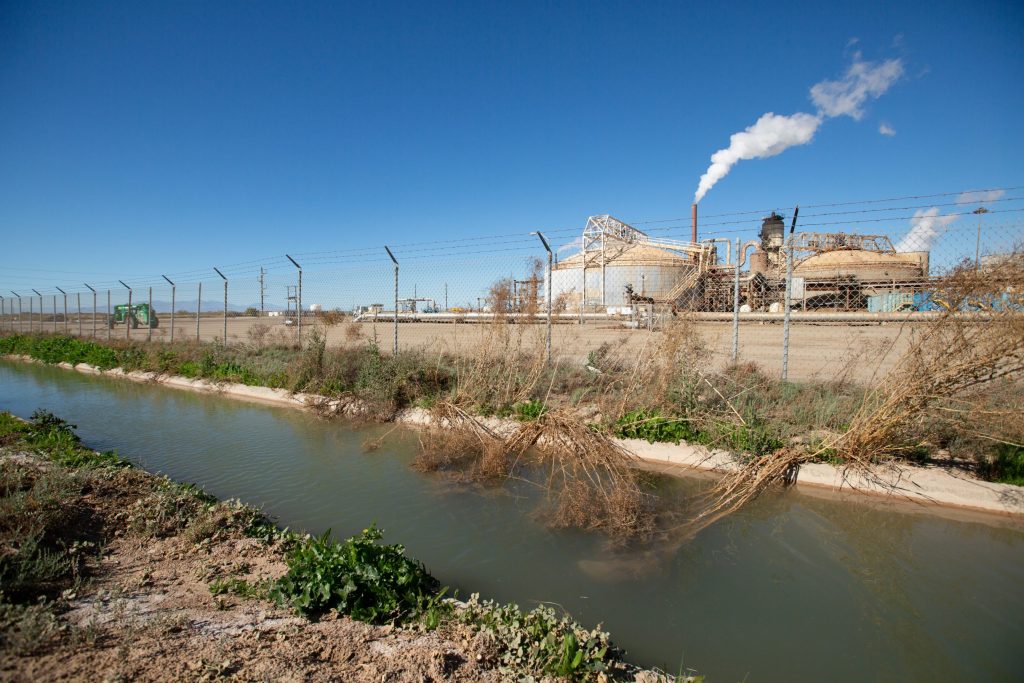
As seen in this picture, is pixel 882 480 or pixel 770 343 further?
pixel 770 343

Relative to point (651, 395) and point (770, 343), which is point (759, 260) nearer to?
point (770, 343)

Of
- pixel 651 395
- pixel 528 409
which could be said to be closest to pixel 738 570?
pixel 651 395

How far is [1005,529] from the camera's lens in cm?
464

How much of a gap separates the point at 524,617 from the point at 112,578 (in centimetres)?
278

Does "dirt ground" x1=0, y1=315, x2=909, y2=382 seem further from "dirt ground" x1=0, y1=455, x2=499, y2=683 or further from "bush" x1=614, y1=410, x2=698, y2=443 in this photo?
"dirt ground" x1=0, y1=455, x2=499, y2=683

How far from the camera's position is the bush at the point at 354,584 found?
118 inches

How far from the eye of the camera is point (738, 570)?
3.98 m

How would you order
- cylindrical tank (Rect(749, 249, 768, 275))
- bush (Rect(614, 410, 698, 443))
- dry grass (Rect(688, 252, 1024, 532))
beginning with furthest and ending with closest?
cylindrical tank (Rect(749, 249, 768, 275))
bush (Rect(614, 410, 698, 443))
dry grass (Rect(688, 252, 1024, 532))

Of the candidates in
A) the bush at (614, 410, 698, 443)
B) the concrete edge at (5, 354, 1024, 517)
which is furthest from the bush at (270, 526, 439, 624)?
the bush at (614, 410, 698, 443)

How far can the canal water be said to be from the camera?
10.1 ft

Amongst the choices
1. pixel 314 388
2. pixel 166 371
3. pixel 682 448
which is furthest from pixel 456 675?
pixel 166 371

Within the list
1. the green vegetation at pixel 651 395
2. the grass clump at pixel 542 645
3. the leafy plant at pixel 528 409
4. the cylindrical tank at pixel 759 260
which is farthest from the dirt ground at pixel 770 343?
the cylindrical tank at pixel 759 260

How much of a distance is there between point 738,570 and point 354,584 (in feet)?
9.81

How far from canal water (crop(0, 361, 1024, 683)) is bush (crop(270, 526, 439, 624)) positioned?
0.64 m
